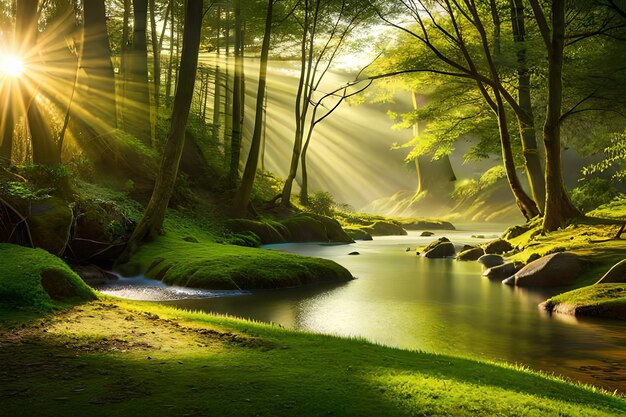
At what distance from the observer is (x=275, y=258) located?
12188 mm

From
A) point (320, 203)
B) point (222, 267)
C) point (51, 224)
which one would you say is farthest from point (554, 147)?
point (320, 203)

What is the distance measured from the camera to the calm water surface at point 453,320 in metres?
6.06

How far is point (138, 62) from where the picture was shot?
1814 centimetres

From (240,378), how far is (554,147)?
14.0m

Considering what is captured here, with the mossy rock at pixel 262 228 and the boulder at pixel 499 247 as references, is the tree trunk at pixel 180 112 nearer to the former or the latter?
the mossy rock at pixel 262 228

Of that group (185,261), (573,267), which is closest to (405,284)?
(573,267)

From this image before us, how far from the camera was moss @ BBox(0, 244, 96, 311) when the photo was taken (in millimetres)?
4914

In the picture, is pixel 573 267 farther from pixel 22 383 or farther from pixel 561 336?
pixel 22 383

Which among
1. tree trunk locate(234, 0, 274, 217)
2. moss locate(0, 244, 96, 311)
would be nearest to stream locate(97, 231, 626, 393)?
moss locate(0, 244, 96, 311)

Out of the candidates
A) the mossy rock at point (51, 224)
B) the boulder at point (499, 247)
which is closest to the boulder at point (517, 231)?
the boulder at point (499, 247)

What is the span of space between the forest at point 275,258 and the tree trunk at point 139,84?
8cm

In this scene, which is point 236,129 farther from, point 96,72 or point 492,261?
point 492,261

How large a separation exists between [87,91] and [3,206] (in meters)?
7.58

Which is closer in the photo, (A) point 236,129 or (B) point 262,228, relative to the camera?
(B) point 262,228
